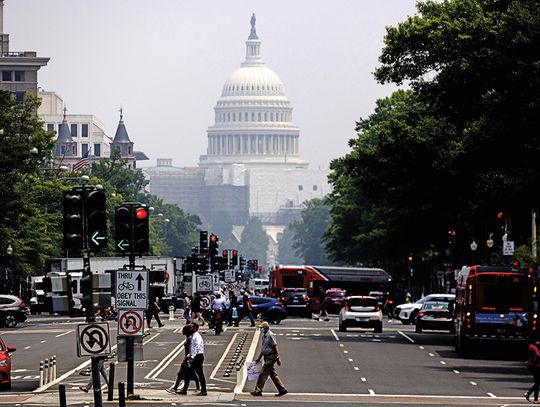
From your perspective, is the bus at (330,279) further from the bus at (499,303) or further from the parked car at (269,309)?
the bus at (499,303)

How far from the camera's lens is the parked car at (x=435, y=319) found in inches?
3354

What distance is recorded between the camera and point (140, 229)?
144ft

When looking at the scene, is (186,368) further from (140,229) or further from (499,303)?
(499,303)

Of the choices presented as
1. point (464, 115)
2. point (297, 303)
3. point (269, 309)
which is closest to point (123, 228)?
point (464, 115)

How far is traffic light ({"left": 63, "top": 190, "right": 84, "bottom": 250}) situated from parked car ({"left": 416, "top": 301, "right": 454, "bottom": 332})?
52006mm

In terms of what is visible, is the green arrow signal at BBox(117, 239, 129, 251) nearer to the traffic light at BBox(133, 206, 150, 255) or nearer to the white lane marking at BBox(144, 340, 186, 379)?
the traffic light at BBox(133, 206, 150, 255)

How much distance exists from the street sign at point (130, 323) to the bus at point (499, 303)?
2213 cm

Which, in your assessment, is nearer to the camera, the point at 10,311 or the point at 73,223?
the point at 73,223

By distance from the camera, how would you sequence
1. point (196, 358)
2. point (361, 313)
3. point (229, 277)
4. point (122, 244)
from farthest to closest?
1. point (229, 277)
2. point (361, 313)
3. point (196, 358)
4. point (122, 244)

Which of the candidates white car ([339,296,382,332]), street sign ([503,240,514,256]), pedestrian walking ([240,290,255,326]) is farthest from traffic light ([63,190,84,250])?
street sign ([503,240,514,256])

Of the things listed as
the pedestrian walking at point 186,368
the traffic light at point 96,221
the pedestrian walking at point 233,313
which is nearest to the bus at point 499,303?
the pedestrian walking at point 186,368

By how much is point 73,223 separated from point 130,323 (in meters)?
10.3

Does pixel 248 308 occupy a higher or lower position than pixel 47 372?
higher

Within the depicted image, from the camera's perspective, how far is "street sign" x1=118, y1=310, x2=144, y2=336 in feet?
143
